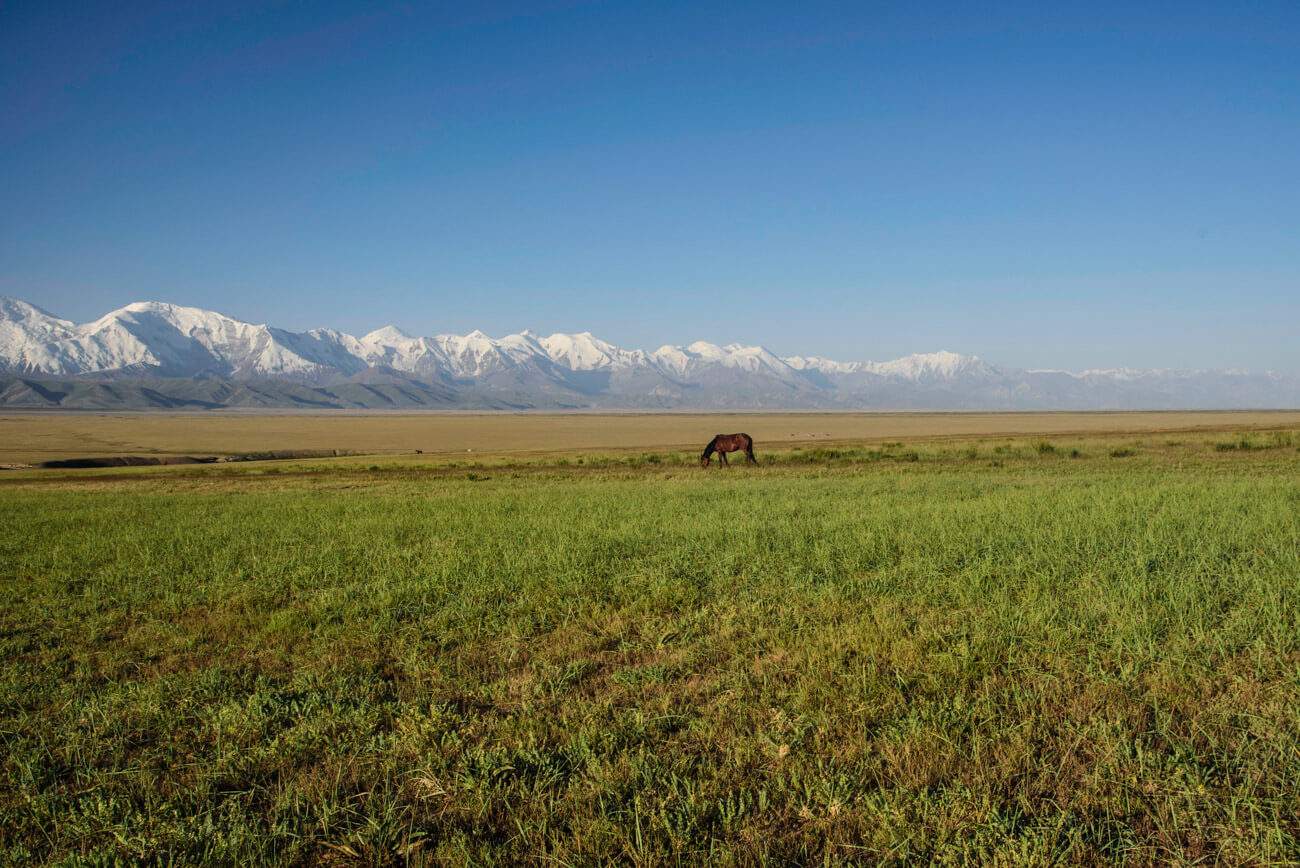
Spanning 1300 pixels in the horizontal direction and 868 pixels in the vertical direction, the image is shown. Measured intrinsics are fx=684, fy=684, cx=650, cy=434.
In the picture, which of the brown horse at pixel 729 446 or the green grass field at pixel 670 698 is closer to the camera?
the green grass field at pixel 670 698

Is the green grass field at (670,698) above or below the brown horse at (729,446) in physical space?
below

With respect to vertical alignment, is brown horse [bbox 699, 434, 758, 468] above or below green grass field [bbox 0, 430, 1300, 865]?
above

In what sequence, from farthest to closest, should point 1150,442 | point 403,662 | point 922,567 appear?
point 1150,442
point 922,567
point 403,662

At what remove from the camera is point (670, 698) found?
5238mm

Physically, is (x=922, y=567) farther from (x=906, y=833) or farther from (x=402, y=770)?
(x=402, y=770)

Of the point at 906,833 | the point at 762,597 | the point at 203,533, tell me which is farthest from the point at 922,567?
the point at 203,533

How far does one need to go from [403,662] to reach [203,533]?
9.83 m

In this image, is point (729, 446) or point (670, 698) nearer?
point (670, 698)

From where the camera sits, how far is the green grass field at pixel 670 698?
363cm

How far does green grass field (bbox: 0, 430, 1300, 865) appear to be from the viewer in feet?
11.9

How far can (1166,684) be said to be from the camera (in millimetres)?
5090

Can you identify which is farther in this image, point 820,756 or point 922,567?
point 922,567

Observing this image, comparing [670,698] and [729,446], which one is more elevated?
[729,446]

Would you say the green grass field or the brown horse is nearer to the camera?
the green grass field
